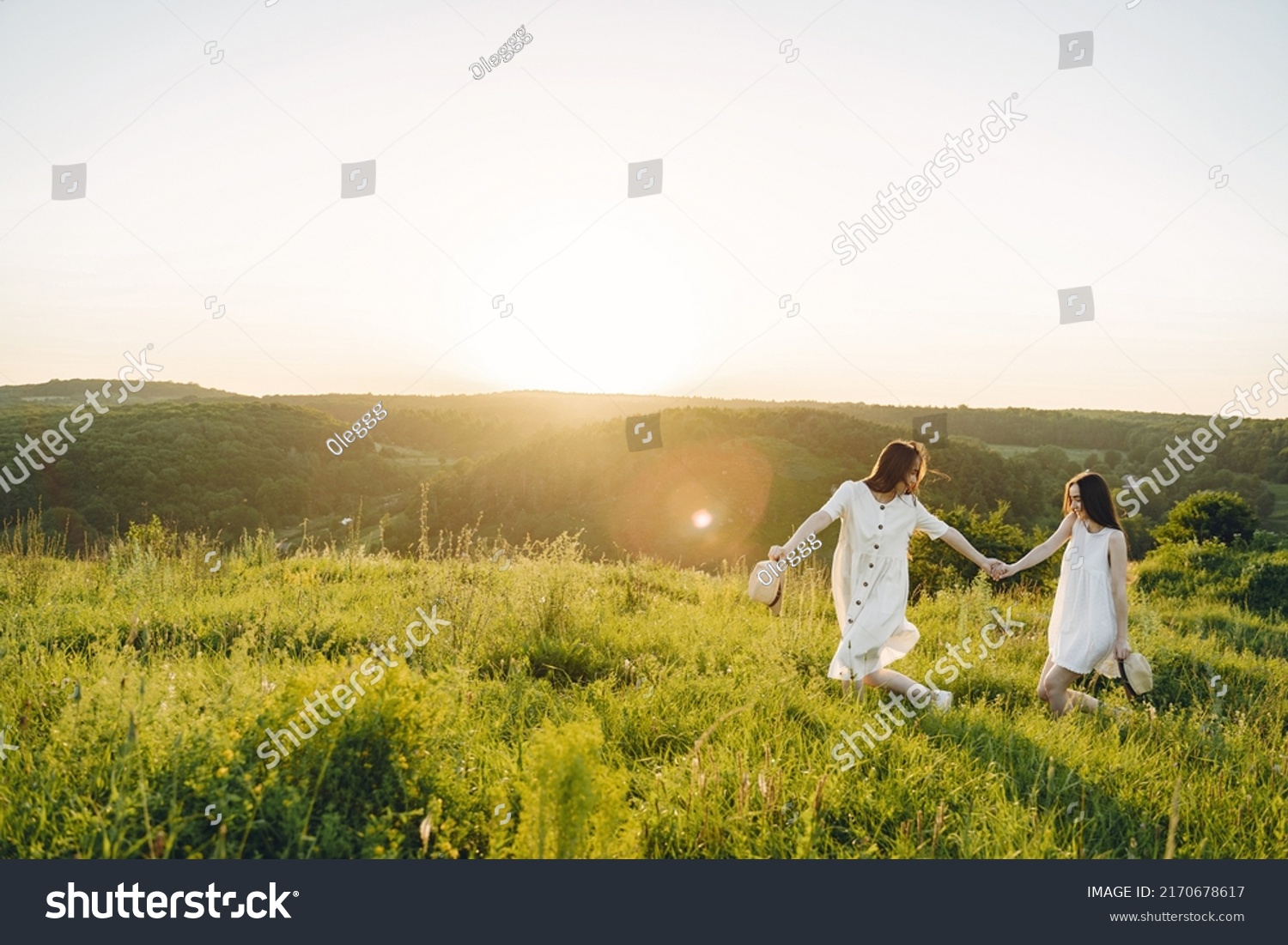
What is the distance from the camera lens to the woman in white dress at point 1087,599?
517 cm

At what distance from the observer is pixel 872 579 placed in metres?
5.18

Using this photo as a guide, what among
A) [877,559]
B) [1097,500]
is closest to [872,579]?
[877,559]

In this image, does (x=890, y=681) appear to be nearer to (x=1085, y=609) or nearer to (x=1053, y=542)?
(x=1085, y=609)

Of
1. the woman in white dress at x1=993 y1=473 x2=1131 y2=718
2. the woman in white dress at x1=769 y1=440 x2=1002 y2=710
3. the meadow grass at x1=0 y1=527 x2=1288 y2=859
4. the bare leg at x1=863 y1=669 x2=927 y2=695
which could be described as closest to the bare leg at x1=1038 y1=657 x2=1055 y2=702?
the woman in white dress at x1=993 y1=473 x2=1131 y2=718

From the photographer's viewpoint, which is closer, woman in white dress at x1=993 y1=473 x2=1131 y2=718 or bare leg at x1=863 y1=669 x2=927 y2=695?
bare leg at x1=863 y1=669 x2=927 y2=695

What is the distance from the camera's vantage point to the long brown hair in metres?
5.15

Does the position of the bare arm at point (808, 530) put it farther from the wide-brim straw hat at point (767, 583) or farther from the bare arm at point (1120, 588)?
the bare arm at point (1120, 588)

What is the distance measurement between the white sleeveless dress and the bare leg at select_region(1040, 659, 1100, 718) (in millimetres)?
71

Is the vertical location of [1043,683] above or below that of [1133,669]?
below

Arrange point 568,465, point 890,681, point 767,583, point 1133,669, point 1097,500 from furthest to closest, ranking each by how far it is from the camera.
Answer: point 568,465 < point 1097,500 < point 1133,669 < point 767,583 < point 890,681

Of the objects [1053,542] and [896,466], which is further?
[1053,542]

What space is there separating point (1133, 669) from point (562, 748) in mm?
4568

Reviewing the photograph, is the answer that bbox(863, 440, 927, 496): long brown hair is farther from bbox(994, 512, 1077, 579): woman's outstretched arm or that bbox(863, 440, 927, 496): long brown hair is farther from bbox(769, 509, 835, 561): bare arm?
bbox(994, 512, 1077, 579): woman's outstretched arm

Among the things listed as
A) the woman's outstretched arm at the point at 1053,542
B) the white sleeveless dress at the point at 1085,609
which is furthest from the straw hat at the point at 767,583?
the white sleeveless dress at the point at 1085,609
